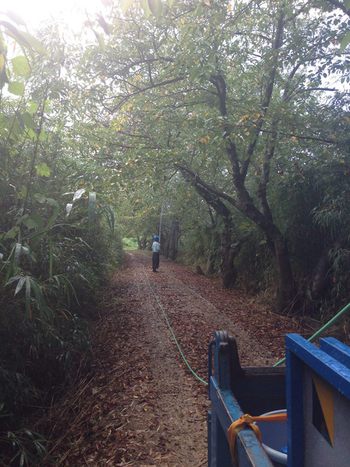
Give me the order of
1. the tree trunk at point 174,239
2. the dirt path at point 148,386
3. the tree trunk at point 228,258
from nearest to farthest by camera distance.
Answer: the dirt path at point 148,386
the tree trunk at point 228,258
the tree trunk at point 174,239

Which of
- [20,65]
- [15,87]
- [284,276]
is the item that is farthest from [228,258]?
[20,65]

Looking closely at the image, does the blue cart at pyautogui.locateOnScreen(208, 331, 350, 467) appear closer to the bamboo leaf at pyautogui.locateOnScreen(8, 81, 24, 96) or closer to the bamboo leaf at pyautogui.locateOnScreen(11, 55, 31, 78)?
the bamboo leaf at pyautogui.locateOnScreen(11, 55, 31, 78)

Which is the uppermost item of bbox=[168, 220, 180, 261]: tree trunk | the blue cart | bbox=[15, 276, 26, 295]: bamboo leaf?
bbox=[168, 220, 180, 261]: tree trunk

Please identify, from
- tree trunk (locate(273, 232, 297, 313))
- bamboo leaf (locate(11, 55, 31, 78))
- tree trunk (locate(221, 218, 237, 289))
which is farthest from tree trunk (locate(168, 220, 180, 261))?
bamboo leaf (locate(11, 55, 31, 78))

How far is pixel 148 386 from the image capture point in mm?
5395

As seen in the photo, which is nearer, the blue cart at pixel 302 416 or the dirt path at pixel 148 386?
the blue cart at pixel 302 416

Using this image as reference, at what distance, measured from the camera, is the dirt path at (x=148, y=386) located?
4.04 metres

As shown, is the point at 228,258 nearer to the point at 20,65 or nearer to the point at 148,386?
the point at 148,386

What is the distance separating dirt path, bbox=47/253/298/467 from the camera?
4039mm

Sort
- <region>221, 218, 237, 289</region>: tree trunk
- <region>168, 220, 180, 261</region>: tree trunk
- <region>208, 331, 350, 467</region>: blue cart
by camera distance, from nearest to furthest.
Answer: <region>208, 331, 350, 467</region>: blue cart → <region>221, 218, 237, 289</region>: tree trunk → <region>168, 220, 180, 261</region>: tree trunk

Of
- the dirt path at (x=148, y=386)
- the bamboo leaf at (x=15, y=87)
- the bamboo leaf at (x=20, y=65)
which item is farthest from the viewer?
the dirt path at (x=148, y=386)

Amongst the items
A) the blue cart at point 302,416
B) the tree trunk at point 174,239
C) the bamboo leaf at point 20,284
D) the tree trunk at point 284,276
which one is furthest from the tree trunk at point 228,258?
the tree trunk at point 174,239

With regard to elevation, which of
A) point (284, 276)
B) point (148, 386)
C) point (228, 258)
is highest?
point (228, 258)

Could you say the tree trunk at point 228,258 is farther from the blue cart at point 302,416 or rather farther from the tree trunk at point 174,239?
the tree trunk at point 174,239
